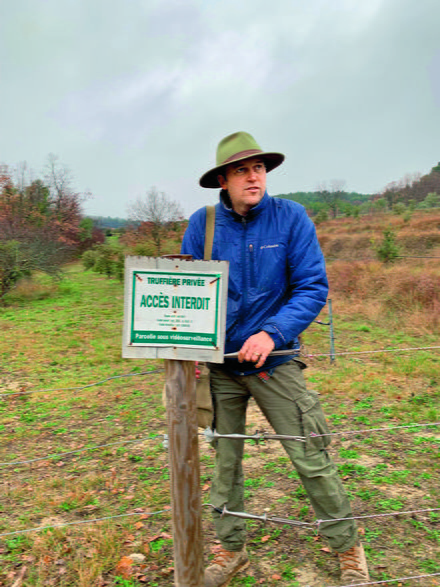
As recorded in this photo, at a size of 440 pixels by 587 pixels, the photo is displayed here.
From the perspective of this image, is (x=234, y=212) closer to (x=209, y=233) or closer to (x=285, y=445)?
(x=209, y=233)

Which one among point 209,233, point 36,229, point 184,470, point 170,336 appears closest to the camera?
point 170,336

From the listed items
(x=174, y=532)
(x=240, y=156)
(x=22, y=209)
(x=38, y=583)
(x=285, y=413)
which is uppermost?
(x=22, y=209)

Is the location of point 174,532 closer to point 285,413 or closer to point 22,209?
point 285,413

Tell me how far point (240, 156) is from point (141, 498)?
8.25 ft

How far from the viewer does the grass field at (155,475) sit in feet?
8.52

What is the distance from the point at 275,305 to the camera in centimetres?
229

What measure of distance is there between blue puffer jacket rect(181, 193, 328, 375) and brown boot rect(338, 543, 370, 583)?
1032 mm

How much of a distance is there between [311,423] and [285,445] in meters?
0.17

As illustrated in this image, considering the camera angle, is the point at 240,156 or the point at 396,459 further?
the point at 396,459

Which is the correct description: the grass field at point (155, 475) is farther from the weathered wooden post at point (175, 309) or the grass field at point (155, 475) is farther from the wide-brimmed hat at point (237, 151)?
the wide-brimmed hat at point (237, 151)

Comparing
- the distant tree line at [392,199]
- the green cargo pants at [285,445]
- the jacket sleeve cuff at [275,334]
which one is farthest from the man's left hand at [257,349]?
the distant tree line at [392,199]

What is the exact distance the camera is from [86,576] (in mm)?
2480

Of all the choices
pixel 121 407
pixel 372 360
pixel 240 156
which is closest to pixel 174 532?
pixel 240 156

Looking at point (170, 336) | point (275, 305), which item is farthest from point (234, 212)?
point (170, 336)
